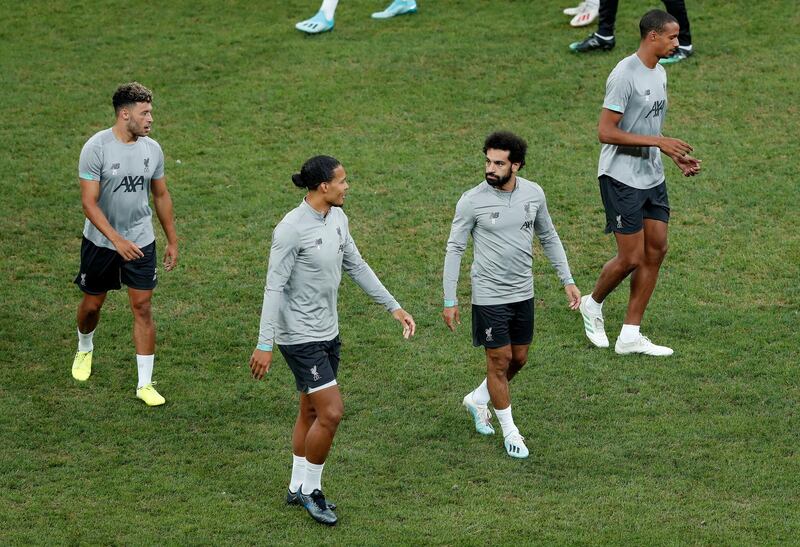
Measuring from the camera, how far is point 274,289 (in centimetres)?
692

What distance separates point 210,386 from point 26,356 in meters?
1.58

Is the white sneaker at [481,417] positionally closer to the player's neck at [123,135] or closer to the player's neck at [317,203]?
the player's neck at [317,203]

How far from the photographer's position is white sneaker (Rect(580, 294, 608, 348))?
9.51 meters

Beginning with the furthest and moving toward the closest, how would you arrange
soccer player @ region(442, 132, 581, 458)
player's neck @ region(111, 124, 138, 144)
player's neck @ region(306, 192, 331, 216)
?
player's neck @ region(111, 124, 138, 144)
soccer player @ region(442, 132, 581, 458)
player's neck @ region(306, 192, 331, 216)

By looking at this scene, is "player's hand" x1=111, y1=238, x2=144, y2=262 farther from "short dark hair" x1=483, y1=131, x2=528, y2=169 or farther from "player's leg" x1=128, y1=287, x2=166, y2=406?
"short dark hair" x1=483, y1=131, x2=528, y2=169

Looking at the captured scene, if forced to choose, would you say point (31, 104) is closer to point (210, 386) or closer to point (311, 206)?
point (210, 386)

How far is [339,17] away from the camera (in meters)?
16.1

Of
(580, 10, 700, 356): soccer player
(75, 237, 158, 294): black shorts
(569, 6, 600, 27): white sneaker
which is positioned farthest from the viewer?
(569, 6, 600, 27): white sneaker

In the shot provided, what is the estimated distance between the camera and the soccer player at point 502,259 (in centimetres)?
770

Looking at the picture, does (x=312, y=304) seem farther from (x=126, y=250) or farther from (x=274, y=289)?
(x=126, y=250)

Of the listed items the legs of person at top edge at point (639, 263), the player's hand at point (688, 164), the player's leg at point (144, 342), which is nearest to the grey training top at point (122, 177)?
the player's leg at point (144, 342)

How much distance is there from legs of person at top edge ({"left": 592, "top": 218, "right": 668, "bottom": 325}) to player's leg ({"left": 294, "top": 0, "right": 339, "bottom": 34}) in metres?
7.34

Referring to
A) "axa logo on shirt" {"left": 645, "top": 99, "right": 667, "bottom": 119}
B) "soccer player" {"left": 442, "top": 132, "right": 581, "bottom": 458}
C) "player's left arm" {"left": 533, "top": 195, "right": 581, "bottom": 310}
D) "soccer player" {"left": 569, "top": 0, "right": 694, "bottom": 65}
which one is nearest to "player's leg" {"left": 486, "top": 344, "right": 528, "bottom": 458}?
"soccer player" {"left": 442, "top": 132, "right": 581, "bottom": 458}

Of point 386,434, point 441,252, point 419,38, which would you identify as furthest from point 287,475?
point 419,38
